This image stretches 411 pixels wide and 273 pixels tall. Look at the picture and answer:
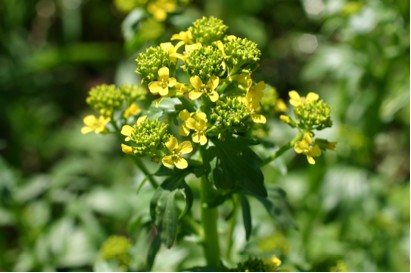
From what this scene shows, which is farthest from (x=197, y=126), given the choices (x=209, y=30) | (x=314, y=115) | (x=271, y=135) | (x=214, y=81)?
(x=271, y=135)

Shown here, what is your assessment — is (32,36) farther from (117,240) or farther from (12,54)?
(117,240)

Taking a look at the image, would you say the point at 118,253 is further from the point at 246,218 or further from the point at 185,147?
the point at 185,147

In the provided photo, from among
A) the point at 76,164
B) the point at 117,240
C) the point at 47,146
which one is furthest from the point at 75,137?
the point at 117,240

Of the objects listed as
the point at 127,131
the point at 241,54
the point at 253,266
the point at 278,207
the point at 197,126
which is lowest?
the point at 253,266

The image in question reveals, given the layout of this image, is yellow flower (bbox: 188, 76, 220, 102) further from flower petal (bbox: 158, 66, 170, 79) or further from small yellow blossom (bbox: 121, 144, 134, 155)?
small yellow blossom (bbox: 121, 144, 134, 155)

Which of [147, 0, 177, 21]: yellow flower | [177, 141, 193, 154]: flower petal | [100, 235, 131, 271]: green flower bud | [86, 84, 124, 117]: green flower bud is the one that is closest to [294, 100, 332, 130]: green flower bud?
[177, 141, 193, 154]: flower petal

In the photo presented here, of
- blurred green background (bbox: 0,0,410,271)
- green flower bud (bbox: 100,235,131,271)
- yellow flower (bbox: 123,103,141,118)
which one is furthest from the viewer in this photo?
blurred green background (bbox: 0,0,410,271)
